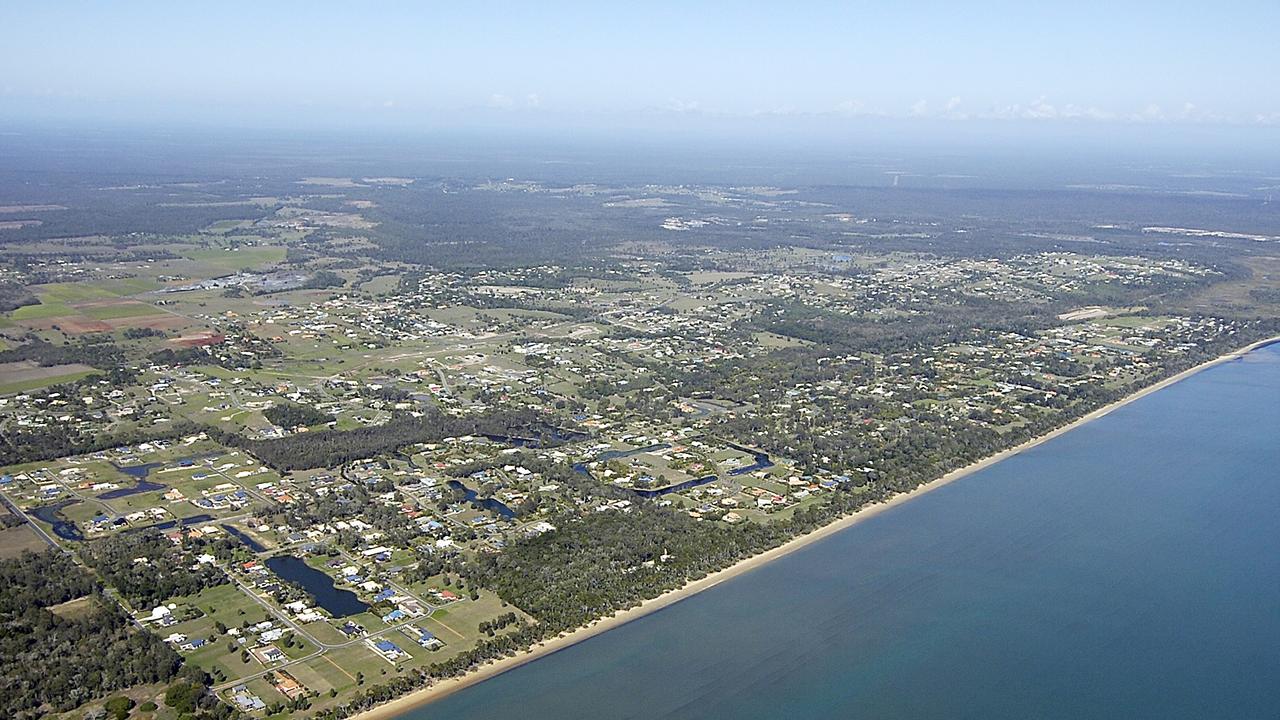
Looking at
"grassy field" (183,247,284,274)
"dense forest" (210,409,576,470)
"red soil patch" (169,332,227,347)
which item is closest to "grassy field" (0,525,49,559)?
"dense forest" (210,409,576,470)

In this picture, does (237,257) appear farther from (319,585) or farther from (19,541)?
(319,585)

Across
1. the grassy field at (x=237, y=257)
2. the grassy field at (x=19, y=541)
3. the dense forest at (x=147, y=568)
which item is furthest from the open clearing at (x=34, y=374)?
the grassy field at (x=237, y=257)

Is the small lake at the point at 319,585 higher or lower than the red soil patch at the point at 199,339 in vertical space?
lower

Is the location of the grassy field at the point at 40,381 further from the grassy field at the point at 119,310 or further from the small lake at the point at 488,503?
the small lake at the point at 488,503

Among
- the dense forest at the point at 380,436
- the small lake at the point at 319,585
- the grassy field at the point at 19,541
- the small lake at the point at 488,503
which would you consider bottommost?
the grassy field at the point at 19,541

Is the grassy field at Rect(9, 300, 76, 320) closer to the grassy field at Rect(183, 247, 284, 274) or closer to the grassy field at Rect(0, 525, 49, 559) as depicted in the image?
the grassy field at Rect(183, 247, 284, 274)

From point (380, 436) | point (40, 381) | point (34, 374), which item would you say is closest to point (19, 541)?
point (380, 436)

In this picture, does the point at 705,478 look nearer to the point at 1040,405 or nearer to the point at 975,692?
the point at 975,692
